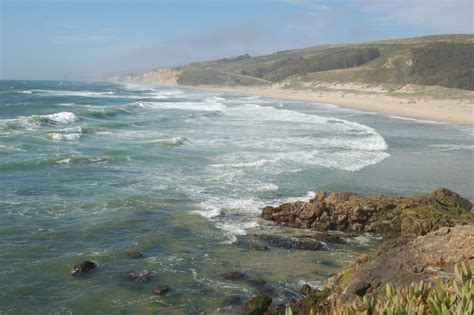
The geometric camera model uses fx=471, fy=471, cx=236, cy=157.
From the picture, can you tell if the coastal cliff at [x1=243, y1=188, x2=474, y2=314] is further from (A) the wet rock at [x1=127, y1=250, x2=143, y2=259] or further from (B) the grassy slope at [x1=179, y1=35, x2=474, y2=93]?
(B) the grassy slope at [x1=179, y1=35, x2=474, y2=93]

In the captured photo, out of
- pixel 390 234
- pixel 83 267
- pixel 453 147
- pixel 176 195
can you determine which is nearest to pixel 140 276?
pixel 83 267

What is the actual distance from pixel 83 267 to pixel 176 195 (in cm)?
699

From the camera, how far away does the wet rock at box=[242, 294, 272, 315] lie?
9500 millimetres

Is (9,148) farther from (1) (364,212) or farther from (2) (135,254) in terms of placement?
(1) (364,212)

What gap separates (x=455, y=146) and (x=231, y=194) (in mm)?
18186

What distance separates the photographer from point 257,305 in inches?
376

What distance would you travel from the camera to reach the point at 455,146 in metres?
29.8

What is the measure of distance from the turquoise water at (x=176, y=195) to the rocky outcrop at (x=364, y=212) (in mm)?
840

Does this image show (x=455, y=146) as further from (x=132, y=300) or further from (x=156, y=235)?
(x=132, y=300)

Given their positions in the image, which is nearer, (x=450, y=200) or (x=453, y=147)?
(x=450, y=200)

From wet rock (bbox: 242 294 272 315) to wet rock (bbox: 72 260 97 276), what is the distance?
4229 millimetres

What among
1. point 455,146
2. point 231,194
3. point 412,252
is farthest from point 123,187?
point 455,146

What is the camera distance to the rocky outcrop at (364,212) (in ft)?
48.4

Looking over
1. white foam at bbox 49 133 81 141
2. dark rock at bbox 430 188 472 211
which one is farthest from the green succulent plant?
white foam at bbox 49 133 81 141
